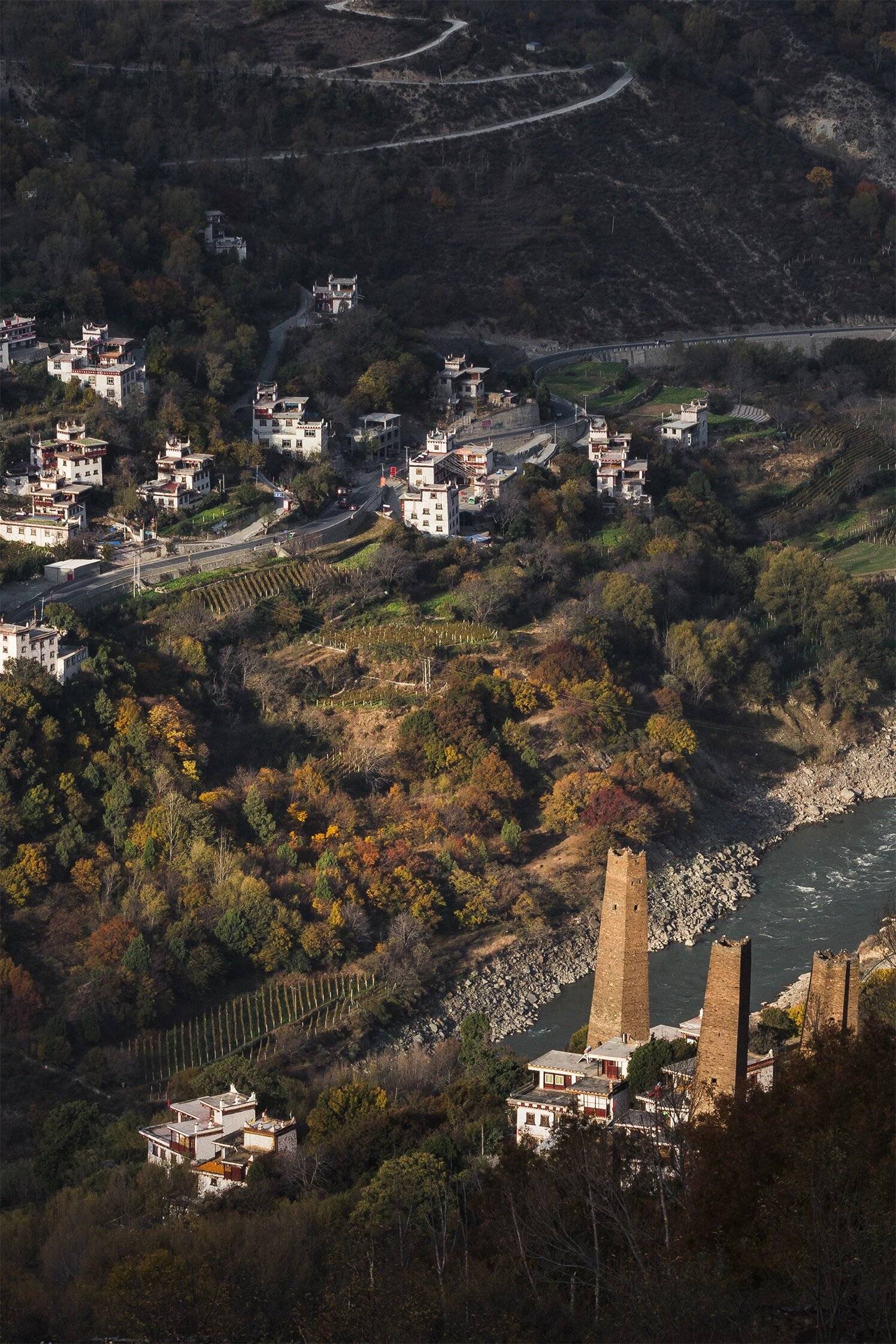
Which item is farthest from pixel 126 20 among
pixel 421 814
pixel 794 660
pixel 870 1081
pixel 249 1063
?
pixel 870 1081

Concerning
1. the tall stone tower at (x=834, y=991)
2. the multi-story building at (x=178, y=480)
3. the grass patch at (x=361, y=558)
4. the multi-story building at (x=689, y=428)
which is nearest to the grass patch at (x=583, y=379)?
the multi-story building at (x=689, y=428)

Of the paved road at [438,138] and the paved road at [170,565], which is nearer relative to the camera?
the paved road at [170,565]

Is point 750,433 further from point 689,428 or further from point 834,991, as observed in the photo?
point 834,991

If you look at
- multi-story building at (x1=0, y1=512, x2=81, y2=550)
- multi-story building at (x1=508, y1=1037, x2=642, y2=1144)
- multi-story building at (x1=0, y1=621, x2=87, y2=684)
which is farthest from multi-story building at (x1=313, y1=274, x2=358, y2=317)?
multi-story building at (x1=508, y1=1037, x2=642, y2=1144)

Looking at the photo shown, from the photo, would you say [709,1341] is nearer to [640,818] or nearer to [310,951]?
[310,951]

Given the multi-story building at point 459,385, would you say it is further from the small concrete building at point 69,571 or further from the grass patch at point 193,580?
the small concrete building at point 69,571

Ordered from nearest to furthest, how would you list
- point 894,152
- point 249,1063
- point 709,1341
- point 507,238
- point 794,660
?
point 709,1341
point 249,1063
point 794,660
point 507,238
point 894,152
